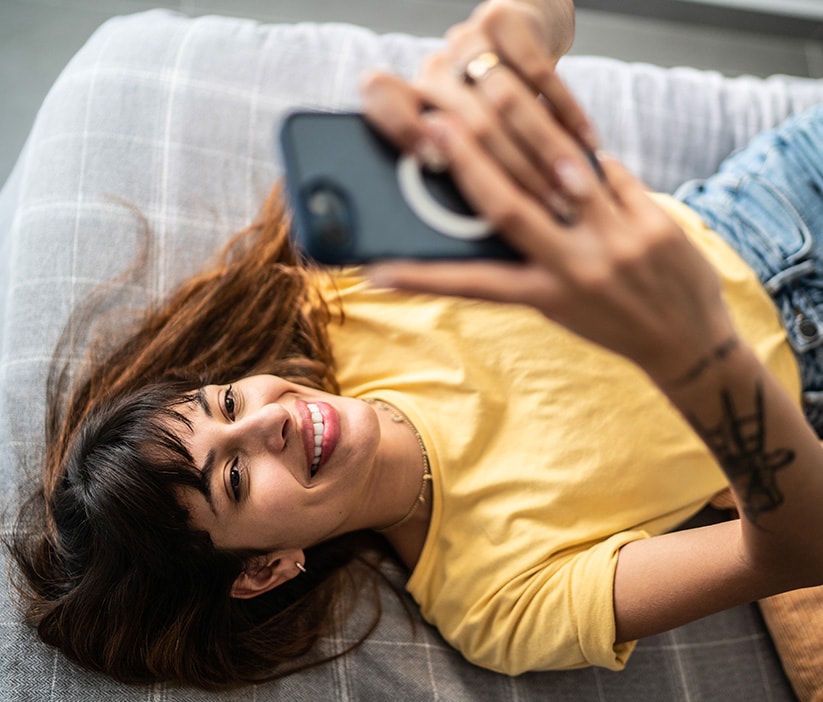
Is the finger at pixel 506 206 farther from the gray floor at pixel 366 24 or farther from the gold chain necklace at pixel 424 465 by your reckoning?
the gray floor at pixel 366 24

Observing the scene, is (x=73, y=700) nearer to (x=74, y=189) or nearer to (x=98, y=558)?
(x=98, y=558)

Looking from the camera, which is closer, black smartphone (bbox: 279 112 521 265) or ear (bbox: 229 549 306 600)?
black smartphone (bbox: 279 112 521 265)

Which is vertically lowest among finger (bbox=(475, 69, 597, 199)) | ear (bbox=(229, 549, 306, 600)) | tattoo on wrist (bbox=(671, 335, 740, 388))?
ear (bbox=(229, 549, 306, 600))

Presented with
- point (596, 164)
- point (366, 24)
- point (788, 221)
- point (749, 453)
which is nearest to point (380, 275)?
point (596, 164)

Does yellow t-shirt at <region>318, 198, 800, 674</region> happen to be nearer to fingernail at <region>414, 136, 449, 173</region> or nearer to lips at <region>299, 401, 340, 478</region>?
lips at <region>299, 401, 340, 478</region>

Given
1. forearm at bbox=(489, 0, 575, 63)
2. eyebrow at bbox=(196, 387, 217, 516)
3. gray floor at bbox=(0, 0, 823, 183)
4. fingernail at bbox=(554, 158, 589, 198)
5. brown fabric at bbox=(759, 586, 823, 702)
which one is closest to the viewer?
fingernail at bbox=(554, 158, 589, 198)

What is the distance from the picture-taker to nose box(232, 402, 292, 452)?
1.03 m

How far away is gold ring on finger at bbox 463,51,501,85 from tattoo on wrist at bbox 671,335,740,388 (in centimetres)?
24

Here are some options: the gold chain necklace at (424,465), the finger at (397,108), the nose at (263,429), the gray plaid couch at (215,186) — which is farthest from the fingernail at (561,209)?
the gray plaid couch at (215,186)

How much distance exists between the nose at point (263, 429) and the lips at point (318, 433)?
3 centimetres

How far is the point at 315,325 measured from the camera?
1.29m

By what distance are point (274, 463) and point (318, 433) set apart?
0.23 ft

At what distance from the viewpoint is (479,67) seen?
56 centimetres

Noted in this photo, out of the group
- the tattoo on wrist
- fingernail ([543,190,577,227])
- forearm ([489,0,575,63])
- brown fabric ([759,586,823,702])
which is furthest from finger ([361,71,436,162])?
brown fabric ([759,586,823,702])
